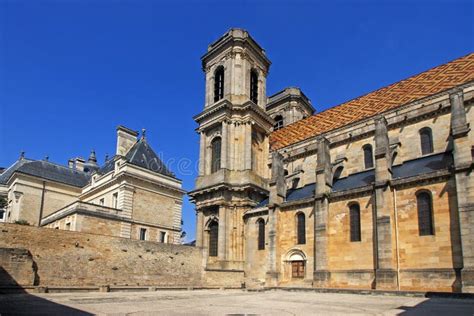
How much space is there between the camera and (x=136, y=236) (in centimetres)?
3200

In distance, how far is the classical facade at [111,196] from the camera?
3019 cm

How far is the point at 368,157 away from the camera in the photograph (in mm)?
26312

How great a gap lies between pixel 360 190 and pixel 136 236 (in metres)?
19.4

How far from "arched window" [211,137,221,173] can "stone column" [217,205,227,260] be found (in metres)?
4.25

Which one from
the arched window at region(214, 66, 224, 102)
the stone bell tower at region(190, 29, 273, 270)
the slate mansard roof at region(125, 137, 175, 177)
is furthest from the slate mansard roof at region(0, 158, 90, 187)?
the arched window at region(214, 66, 224, 102)

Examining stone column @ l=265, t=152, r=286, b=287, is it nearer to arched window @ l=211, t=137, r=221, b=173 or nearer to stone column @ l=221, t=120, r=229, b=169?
stone column @ l=221, t=120, r=229, b=169

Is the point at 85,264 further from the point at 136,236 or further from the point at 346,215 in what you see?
the point at 346,215

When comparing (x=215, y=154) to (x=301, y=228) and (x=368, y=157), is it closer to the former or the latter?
(x=301, y=228)

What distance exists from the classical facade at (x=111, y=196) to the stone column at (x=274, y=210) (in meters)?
12.5

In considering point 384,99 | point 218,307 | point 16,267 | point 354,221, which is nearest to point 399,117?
point 384,99

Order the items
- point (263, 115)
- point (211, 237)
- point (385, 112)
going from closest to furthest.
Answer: point (385, 112), point (211, 237), point (263, 115)

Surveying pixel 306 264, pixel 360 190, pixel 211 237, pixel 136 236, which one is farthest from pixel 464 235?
pixel 136 236

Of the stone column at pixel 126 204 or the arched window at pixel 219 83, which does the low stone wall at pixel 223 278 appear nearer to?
the stone column at pixel 126 204

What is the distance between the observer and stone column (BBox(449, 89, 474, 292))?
16.1 m
